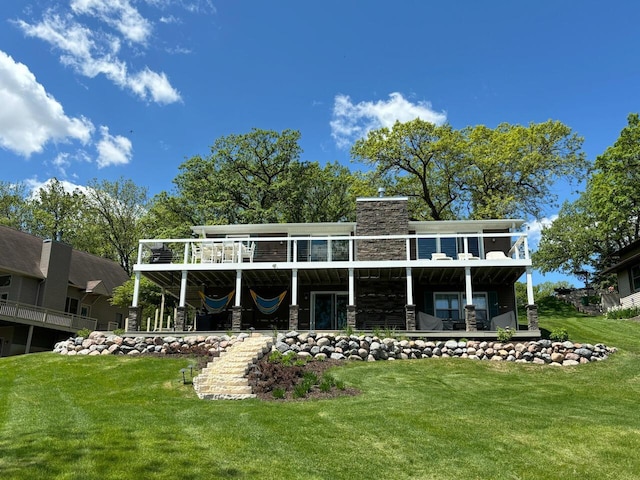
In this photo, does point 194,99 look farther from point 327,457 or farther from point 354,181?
point 327,457

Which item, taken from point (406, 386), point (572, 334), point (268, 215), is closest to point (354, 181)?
point (268, 215)

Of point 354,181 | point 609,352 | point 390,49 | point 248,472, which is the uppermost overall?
point 390,49

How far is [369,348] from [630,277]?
707 inches

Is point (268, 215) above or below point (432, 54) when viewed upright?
below

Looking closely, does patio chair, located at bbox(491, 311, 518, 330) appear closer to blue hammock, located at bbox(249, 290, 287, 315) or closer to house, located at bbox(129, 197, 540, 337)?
house, located at bbox(129, 197, 540, 337)

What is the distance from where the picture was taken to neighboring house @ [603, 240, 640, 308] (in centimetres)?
2653

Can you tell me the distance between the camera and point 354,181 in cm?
3444

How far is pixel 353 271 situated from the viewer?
20219 mm

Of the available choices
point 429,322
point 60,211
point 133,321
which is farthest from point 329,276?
point 60,211

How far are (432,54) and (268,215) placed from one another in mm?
12733

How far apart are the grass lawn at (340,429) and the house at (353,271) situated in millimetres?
6462

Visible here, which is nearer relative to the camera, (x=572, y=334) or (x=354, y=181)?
(x=572, y=334)

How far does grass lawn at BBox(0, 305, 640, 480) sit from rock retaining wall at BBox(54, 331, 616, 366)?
2075 mm

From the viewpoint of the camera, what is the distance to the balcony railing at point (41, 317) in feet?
79.4
